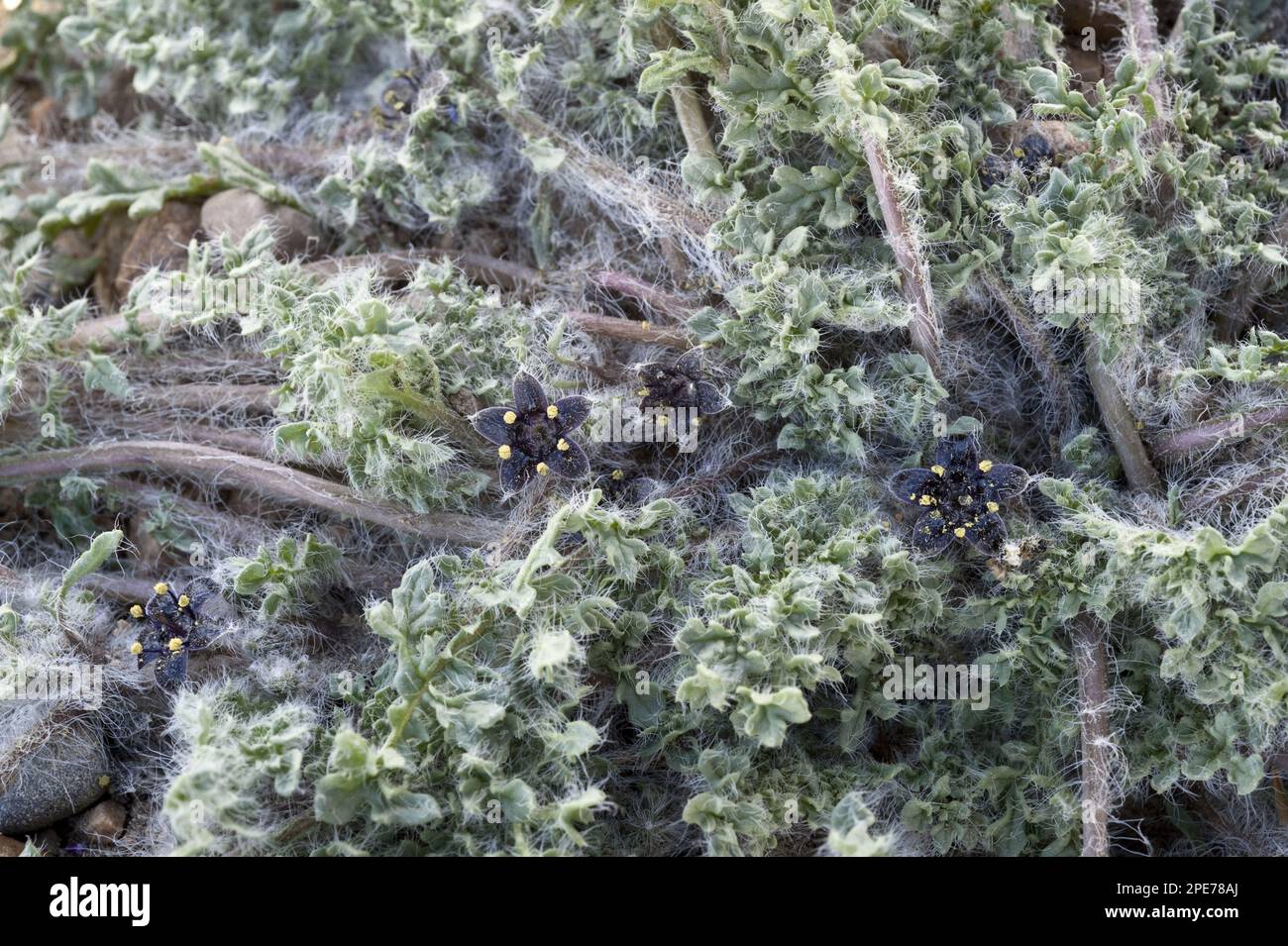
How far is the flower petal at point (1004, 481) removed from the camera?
118 inches

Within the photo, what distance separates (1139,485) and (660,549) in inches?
55.5

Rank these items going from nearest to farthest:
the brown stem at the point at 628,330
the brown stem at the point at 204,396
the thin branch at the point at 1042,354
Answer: the thin branch at the point at 1042,354 → the brown stem at the point at 628,330 → the brown stem at the point at 204,396

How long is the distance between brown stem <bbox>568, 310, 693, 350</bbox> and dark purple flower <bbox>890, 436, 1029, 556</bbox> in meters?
0.80

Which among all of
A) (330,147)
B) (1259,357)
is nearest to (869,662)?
(1259,357)

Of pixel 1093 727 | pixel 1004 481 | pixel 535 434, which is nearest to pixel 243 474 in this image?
pixel 535 434

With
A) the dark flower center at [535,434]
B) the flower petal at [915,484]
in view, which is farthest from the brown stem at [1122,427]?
the dark flower center at [535,434]

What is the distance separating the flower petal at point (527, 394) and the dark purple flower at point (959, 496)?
1031 mm

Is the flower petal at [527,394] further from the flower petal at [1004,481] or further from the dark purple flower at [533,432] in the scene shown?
the flower petal at [1004,481]

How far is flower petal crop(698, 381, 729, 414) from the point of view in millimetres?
3182

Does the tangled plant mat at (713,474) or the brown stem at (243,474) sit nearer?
the tangled plant mat at (713,474)

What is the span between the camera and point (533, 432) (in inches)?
121

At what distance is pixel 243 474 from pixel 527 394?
39.2 inches

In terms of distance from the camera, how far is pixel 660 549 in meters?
3.02

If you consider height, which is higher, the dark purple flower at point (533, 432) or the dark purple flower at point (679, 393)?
the dark purple flower at point (679, 393)
